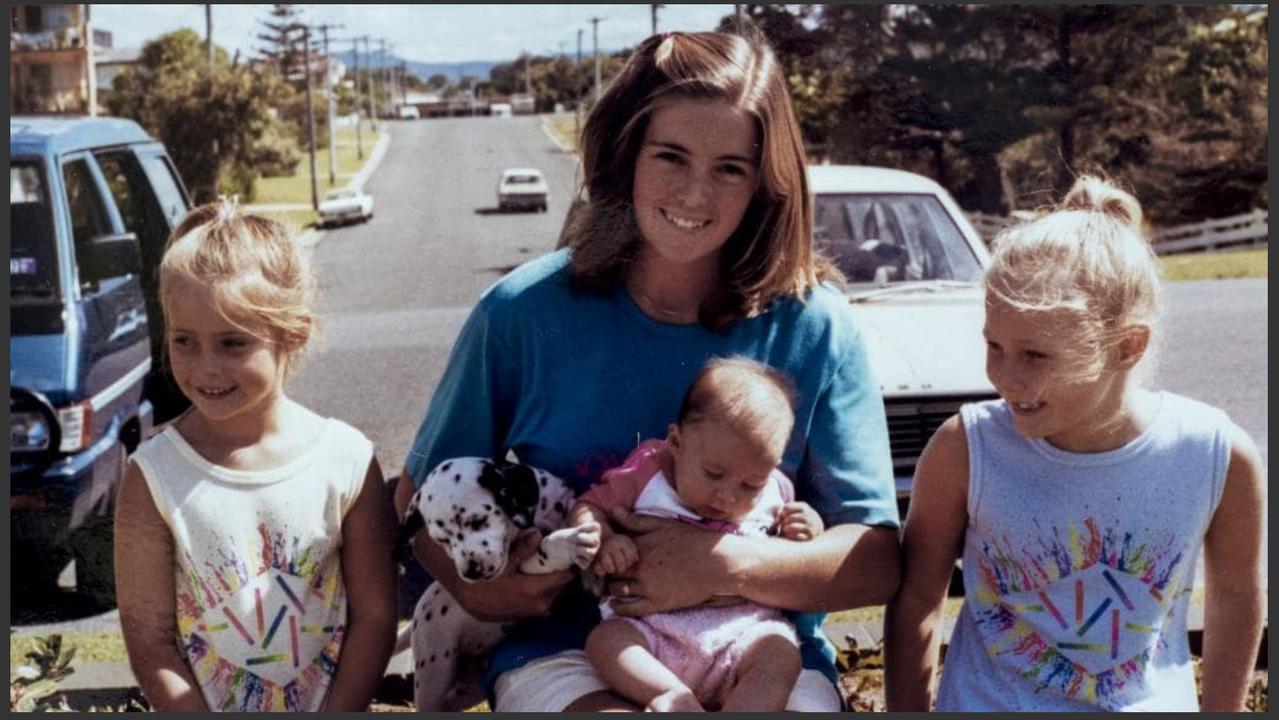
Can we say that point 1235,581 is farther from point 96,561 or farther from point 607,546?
point 96,561

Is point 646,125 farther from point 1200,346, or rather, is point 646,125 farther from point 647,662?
point 1200,346

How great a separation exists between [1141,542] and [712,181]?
35.8 inches

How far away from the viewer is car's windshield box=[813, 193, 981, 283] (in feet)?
18.1

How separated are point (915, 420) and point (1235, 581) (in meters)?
2.52

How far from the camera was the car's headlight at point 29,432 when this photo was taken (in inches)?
187

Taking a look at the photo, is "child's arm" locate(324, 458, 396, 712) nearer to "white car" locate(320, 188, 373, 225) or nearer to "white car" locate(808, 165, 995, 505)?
"white car" locate(808, 165, 995, 505)

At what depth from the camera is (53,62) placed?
16.5 ft

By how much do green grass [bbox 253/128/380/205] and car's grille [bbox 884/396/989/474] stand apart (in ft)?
7.45

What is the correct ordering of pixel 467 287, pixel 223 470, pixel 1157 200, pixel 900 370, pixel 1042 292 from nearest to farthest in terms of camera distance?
pixel 1042 292
pixel 223 470
pixel 900 370
pixel 1157 200
pixel 467 287

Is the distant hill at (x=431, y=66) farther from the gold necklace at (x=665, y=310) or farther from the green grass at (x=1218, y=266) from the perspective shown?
the green grass at (x=1218, y=266)

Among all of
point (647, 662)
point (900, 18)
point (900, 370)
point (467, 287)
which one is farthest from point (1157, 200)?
point (647, 662)

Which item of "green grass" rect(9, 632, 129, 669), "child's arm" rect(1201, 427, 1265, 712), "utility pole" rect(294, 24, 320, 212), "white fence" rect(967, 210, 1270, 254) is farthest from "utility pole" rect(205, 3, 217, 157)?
"white fence" rect(967, 210, 1270, 254)

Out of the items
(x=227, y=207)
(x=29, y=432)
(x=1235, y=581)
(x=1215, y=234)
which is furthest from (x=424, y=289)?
(x=1215, y=234)

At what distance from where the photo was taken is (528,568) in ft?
7.11
